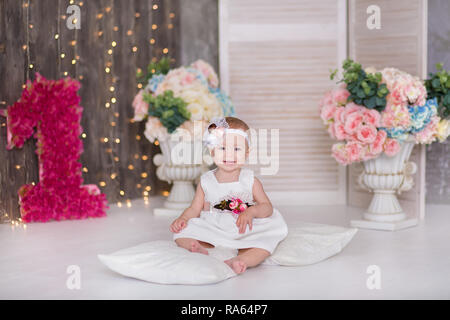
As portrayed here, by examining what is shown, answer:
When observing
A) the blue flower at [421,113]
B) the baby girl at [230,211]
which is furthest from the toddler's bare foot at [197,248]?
the blue flower at [421,113]

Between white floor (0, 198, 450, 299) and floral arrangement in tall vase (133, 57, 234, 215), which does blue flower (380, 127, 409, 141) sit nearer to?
white floor (0, 198, 450, 299)

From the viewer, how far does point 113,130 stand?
4016 millimetres

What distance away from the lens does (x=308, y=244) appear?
245cm

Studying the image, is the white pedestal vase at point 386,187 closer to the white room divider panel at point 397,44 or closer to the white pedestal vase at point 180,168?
the white room divider panel at point 397,44

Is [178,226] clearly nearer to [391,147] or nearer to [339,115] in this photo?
[339,115]

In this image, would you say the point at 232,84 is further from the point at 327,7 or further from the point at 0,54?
the point at 0,54

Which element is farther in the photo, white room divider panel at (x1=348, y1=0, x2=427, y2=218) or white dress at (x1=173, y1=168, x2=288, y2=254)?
white room divider panel at (x1=348, y1=0, x2=427, y2=218)

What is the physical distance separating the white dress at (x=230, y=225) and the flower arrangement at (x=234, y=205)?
16mm

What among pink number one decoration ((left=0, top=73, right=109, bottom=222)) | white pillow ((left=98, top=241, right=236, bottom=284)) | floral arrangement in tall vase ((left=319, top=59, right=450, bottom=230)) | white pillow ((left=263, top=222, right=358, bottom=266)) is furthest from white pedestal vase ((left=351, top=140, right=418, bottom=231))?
pink number one decoration ((left=0, top=73, right=109, bottom=222))

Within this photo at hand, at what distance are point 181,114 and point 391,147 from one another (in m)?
1.21

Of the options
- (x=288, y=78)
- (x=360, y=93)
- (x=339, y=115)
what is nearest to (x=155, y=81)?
(x=288, y=78)

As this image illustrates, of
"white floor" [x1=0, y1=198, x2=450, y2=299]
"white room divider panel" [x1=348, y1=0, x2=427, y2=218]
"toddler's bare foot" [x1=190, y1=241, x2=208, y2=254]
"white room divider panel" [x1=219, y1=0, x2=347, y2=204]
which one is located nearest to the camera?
"white floor" [x1=0, y1=198, x2=450, y2=299]

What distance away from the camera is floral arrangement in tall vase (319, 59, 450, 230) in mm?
2975

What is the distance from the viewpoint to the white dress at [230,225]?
2.32 meters
